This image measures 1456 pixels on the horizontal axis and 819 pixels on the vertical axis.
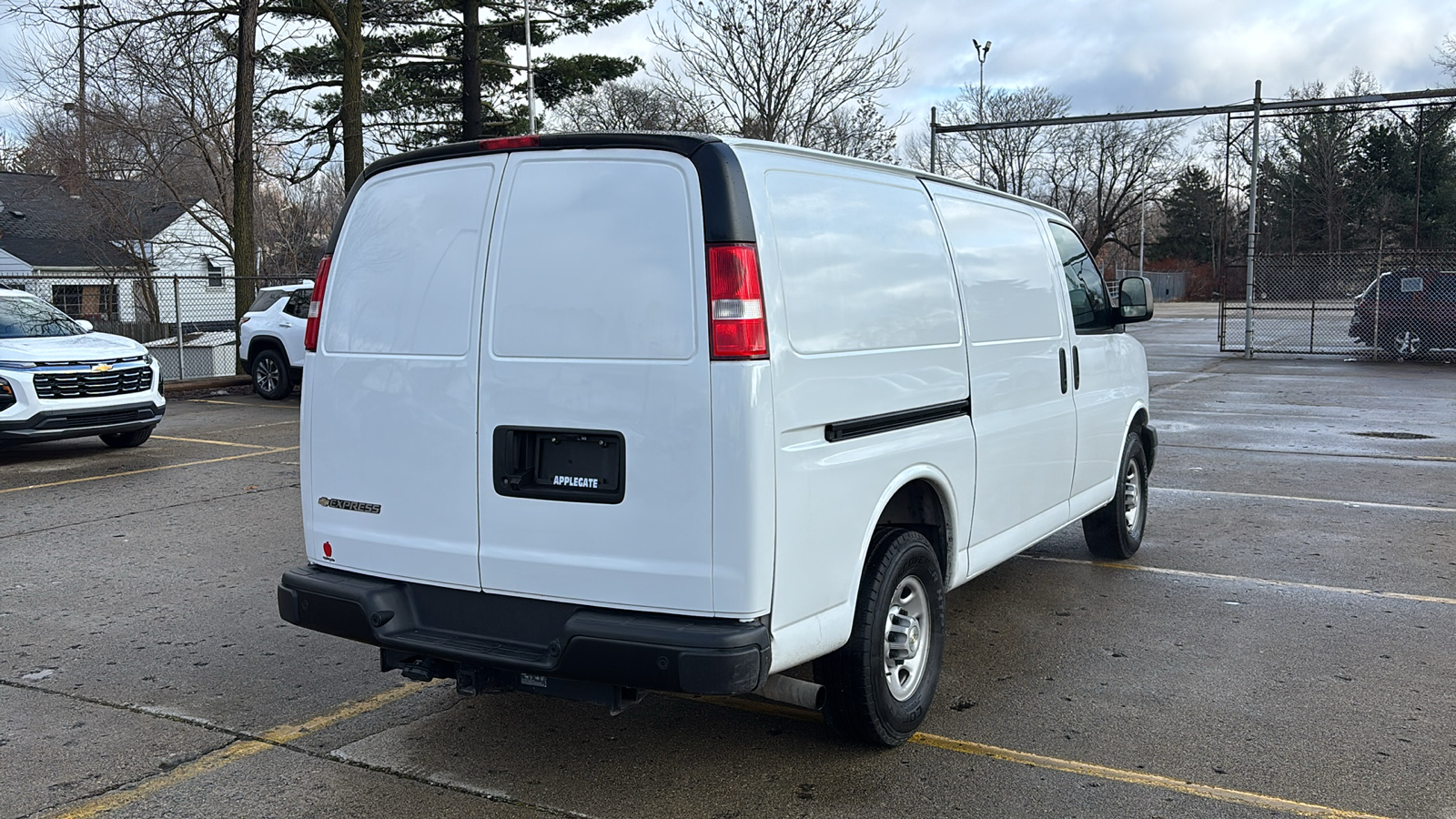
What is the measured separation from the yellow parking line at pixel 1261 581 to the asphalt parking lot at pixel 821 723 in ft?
0.08

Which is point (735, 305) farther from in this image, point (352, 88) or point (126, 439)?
point (352, 88)

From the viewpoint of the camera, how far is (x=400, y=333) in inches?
158

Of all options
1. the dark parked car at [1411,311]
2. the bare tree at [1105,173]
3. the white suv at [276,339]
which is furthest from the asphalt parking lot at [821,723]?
the bare tree at [1105,173]

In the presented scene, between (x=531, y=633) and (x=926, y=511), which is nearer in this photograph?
(x=531, y=633)

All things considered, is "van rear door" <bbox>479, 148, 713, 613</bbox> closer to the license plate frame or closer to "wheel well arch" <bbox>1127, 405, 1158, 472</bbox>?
the license plate frame

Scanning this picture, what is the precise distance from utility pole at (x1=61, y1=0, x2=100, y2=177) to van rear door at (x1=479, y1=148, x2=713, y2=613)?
1995 centimetres

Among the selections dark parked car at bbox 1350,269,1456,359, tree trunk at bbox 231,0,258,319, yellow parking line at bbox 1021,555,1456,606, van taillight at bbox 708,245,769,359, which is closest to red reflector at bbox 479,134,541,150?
van taillight at bbox 708,245,769,359

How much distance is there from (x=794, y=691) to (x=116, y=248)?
3803cm

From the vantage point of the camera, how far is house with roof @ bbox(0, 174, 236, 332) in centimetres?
3297

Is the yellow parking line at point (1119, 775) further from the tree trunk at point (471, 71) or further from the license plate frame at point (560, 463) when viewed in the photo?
the tree trunk at point (471, 71)

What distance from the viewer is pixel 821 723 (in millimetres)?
4531

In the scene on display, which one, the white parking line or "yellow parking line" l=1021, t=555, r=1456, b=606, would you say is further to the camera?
the white parking line

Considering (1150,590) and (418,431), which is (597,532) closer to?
(418,431)

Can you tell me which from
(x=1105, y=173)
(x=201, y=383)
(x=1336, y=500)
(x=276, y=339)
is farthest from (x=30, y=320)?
(x=1105, y=173)
